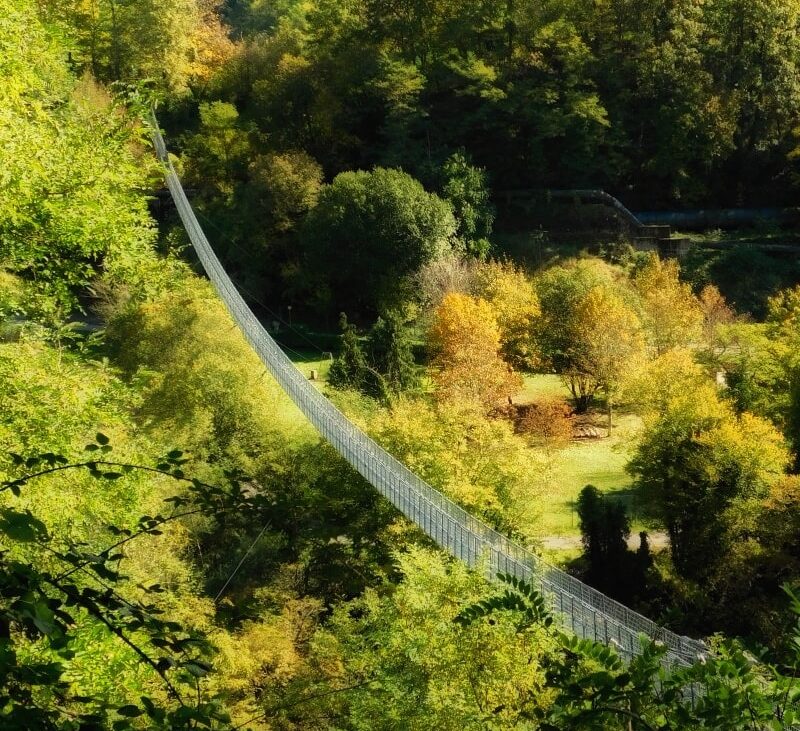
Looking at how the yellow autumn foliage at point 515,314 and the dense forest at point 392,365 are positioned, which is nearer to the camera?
the dense forest at point 392,365

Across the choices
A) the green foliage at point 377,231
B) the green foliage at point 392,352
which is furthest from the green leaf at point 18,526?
the green foliage at point 377,231

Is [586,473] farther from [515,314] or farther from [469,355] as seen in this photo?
[515,314]

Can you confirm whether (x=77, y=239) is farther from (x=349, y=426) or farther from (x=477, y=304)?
(x=477, y=304)

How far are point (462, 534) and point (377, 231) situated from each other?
13962 mm

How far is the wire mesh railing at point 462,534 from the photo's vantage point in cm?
681

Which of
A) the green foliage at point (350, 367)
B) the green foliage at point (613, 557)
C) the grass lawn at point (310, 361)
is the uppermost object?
the green foliage at point (350, 367)

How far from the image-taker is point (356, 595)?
36.5ft

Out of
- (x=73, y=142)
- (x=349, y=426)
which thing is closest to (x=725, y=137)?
(x=349, y=426)

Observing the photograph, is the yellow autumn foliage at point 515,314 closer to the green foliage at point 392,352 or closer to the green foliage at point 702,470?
the green foliage at point 392,352

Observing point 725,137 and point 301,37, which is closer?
point 725,137

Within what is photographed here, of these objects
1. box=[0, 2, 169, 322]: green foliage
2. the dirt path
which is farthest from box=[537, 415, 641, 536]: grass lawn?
box=[0, 2, 169, 322]: green foliage

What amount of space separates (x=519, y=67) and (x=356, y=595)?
18.7m

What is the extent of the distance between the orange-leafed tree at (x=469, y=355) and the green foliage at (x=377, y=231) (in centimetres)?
393

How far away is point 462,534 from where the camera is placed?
8.31m
